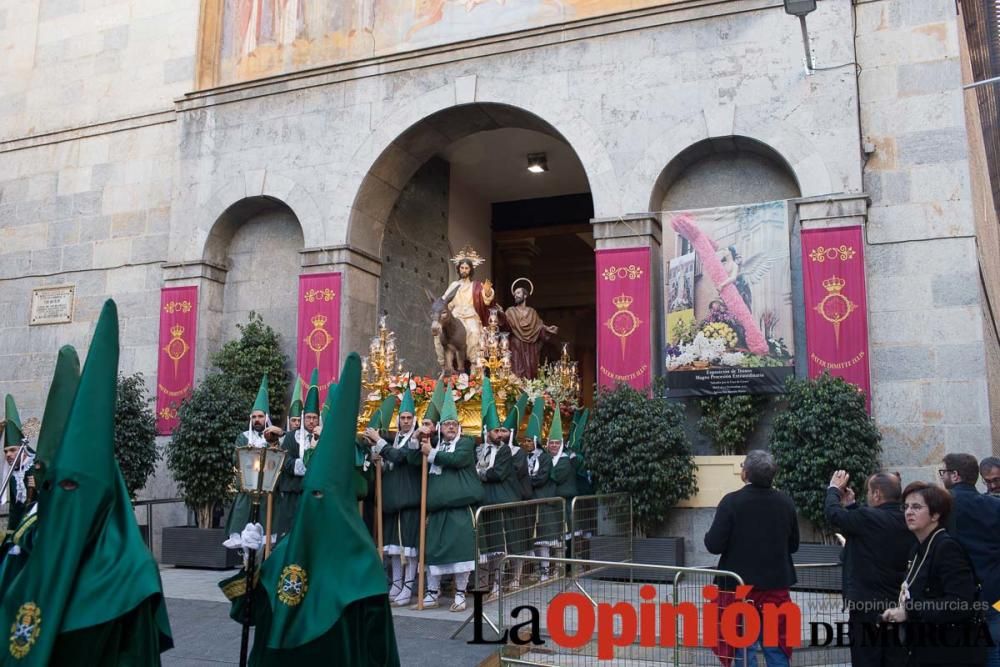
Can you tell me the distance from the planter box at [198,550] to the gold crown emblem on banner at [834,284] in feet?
27.8

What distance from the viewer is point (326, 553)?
4270 mm

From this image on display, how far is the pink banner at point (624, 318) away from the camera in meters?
12.8

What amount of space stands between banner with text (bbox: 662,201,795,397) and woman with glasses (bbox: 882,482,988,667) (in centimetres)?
751

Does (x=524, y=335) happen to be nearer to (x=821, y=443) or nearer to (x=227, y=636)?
(x=821, y=443)

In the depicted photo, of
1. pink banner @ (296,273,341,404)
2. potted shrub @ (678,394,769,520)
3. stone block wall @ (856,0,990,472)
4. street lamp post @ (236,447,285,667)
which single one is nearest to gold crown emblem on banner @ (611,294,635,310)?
potted shrub @ (678,394,769,520)

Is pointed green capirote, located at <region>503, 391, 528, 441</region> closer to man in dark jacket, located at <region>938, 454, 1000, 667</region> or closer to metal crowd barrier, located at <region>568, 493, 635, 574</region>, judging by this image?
metal crowd barrier, located at <region>568, 493, 635, 574</region>

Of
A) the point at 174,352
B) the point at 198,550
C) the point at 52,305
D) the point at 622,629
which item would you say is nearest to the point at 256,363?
the point at 174,352

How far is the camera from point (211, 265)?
1616 centimetres

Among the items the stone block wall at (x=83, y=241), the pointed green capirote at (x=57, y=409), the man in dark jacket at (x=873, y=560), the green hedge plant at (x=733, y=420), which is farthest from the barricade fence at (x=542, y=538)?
the stone block wall at (x=83, y=241)

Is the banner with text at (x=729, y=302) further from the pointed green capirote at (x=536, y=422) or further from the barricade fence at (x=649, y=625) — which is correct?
the barricade fence at (x=649, y=625)

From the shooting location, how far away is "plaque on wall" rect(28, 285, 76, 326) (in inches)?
679

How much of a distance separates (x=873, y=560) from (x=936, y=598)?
0.65 meters

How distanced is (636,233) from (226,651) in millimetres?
8055

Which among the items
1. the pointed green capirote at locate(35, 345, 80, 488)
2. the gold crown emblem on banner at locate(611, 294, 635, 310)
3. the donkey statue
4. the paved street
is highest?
the gold crown emblem on banner at locate(611, 294, 635, 310)
